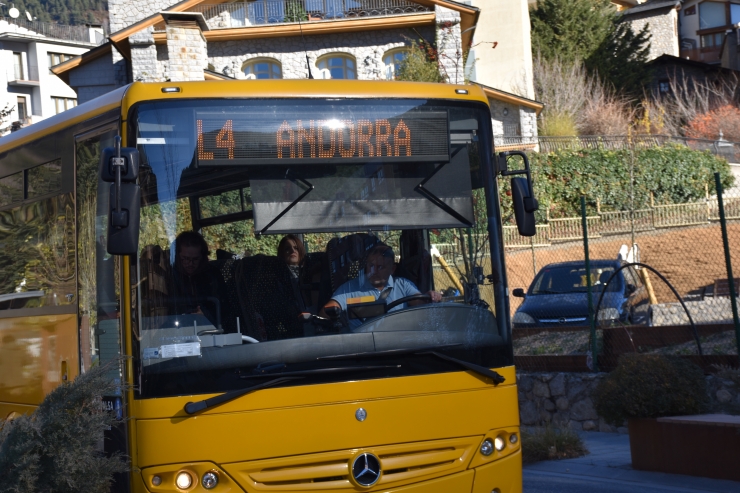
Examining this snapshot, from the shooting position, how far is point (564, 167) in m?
34.8

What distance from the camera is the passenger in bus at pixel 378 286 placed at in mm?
5342

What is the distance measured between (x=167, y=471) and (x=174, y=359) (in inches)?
23.6

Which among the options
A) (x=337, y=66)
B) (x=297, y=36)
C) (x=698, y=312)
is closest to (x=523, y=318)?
(x=698, y=312)

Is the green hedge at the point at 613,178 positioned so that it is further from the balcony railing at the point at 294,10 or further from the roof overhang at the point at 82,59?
the roof overhang at the point at 82,59

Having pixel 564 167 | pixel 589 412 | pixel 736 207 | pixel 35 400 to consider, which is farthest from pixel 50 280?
pixel 564 167

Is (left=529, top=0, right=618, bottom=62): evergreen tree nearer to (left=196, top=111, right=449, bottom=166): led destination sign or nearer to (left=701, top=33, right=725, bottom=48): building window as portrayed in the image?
(left=701, top=33, right=725, bottom=48): building window

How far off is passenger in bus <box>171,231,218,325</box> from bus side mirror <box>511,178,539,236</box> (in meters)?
1.98

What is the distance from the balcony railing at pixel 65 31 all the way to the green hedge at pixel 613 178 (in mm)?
60633

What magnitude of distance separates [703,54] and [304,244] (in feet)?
256

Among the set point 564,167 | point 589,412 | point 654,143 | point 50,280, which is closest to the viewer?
point 50,280

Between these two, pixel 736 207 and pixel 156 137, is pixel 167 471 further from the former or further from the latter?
pixel 736 207

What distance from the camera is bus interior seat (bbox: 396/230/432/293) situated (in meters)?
5.58

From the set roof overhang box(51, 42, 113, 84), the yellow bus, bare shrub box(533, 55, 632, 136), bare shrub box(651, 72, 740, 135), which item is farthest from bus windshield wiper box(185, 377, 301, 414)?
bare shrub box(651, 72, 740, 135)

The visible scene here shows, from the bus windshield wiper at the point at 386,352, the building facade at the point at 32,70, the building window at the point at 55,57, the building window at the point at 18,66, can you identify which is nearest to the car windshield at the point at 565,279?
the bus windshield wiper at the point at 386,352
